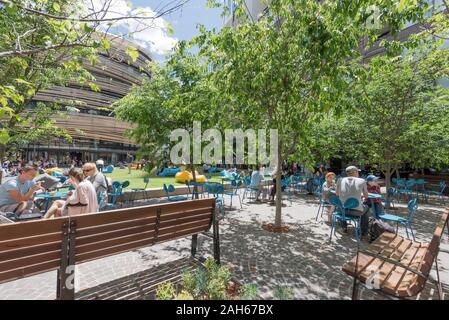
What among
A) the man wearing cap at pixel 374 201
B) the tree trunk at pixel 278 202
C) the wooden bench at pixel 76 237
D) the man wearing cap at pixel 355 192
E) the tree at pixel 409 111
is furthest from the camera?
the tree at pixel 409 111

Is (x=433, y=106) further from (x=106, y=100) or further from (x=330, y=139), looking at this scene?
(x=106, y=100)

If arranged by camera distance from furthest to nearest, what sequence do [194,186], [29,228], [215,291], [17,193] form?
1. [194,186]
2. [17,193]
3. [215,291]
4. [29,228]

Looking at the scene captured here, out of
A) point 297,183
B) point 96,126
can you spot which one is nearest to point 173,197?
point 297,183

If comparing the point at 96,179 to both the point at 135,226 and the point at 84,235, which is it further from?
the point at 84,235

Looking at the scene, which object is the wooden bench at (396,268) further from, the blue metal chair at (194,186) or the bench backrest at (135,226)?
the blue metal chair at (194,186)

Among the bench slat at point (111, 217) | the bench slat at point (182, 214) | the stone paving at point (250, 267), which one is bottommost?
the stone paving at point (250, 267)

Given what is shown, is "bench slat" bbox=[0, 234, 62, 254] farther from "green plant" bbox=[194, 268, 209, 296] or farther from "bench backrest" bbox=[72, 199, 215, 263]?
"green plant" bbox=[194, 268, 209, 296]

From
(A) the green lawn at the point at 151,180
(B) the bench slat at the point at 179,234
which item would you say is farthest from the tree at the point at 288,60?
(A) the green lawn at the point at 151,180

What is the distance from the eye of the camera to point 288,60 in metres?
5.23

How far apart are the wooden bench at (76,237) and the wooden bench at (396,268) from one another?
7.96 ft

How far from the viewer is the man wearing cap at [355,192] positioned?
5.49 m

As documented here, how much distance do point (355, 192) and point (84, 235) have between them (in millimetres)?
5404
